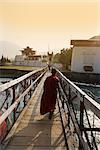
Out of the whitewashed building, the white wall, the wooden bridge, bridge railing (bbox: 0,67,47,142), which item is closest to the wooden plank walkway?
the wooden bridge

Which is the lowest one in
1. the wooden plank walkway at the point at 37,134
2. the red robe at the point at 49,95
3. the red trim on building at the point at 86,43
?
the wooden plank walkway at the point at 37,134

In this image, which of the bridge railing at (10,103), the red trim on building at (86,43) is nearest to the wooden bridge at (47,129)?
the bridge railing at (10,103)

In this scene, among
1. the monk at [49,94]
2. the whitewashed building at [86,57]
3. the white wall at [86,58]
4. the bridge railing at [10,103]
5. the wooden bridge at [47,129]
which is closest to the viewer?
the wooden bridge at [47,129]

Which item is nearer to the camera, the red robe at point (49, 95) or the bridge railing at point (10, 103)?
the bridge railing at point (10, 103)

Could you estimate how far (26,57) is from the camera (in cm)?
11600

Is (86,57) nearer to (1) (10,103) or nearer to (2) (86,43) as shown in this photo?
(2) (86,43)

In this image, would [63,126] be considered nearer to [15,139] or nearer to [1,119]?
[15,139]

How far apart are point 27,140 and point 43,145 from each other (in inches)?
15.0

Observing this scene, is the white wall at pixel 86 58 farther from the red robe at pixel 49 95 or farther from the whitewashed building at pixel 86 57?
the red robe at pixel 49 95

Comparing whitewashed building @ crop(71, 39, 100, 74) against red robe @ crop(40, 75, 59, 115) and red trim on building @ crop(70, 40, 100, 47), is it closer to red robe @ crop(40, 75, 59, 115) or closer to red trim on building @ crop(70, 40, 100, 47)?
red trim on building @ crop(70, 40, 100, 47)

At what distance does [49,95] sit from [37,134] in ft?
6.80

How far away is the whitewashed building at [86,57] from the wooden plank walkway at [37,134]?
46.7 m

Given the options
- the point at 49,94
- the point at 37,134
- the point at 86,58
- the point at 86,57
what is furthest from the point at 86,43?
the point at 37,134

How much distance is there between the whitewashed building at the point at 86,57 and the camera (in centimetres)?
5509
